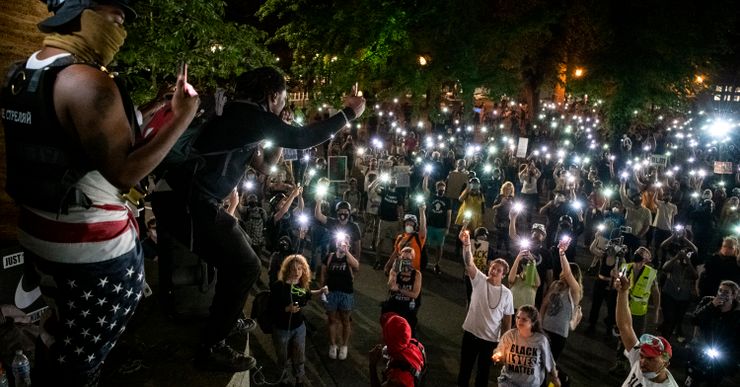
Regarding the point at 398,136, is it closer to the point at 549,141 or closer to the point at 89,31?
the point at 549,141

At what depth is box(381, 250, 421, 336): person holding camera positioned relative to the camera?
732 centimetres

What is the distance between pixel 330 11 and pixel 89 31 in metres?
12.2

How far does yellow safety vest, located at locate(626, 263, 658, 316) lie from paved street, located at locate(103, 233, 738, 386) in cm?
101

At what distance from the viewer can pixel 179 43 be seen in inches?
238

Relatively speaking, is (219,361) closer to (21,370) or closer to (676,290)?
(21,370)

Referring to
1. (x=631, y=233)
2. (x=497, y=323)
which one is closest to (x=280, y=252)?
(x=497, y=323)

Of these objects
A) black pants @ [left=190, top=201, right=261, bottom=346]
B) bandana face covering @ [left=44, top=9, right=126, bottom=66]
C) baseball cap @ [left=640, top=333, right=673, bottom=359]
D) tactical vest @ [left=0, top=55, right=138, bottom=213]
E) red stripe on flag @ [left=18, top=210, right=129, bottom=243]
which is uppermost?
bandana face covering @ [left=44, top=9, right=126, bottom=66]

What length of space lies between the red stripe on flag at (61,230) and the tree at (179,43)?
372cm

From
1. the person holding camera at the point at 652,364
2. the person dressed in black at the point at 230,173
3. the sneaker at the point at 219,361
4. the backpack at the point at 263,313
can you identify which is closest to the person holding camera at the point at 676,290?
the person holding camera at the point at 652,364

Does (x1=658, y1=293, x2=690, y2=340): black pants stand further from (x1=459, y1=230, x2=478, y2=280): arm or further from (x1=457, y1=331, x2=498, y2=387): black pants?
(x1=459, y1=230, x2=478, y2=280): arm

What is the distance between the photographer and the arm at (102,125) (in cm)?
166

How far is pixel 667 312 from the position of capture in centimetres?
914

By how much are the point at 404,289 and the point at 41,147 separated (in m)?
6.12

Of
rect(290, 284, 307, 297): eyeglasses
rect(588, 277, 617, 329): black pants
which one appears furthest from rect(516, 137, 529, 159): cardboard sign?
rect(290, 284, 307, 297): eyeglasses
